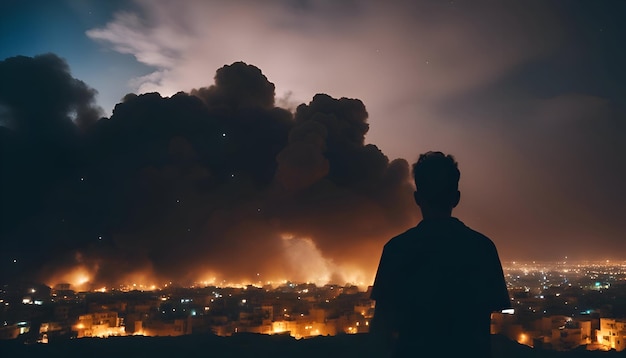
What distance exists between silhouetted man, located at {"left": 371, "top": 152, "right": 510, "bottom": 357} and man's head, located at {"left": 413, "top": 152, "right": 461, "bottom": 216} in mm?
155

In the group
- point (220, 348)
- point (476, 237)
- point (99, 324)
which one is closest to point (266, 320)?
point (99, 324)

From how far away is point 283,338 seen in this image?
11.1 meters

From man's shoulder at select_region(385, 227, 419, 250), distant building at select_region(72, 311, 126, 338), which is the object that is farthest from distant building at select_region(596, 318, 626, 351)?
man's shoulder at select_region(385, 227, 419, 250)

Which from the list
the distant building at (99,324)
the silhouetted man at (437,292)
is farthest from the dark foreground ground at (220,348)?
the distant building at (99,324)

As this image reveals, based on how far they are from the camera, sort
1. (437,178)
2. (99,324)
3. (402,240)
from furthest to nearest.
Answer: (99,324) → (437,178) → (402,240)

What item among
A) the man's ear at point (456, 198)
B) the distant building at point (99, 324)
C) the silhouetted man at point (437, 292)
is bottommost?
the distant building at point (99, 324)

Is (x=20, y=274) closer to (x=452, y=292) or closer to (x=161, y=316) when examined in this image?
(x=161, y=316)

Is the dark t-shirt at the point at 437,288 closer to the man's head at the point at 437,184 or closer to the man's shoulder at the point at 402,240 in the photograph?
the man's shoulder at the point at 402,240

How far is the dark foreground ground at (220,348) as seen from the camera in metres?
9.04

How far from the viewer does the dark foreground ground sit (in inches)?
356

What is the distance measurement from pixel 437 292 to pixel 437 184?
0.54 meters

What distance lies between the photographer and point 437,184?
96.0 inches

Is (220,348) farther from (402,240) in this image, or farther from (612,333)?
(612,333)

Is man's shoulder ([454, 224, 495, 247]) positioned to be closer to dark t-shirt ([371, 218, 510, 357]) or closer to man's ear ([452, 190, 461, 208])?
dark t-shirt ([371, 218, 510, 357])
